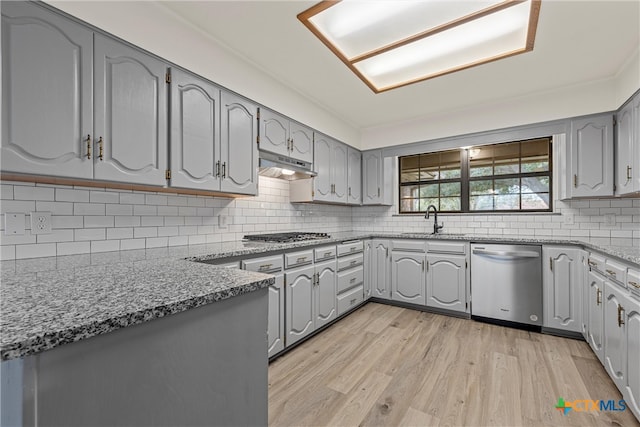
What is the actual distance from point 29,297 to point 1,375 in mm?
315

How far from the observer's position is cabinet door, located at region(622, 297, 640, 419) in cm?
153

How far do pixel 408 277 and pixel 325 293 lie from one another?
117cm

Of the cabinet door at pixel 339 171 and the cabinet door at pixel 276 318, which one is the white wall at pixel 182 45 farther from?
the cabinet door at pixel 276 318

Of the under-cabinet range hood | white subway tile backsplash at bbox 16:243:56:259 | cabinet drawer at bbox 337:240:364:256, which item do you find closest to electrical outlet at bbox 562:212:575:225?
cabinet drawer at bbox 337:240:364:256

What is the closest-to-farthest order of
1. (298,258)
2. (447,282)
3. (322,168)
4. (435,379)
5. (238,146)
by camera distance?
(435,379)
(238,146)
(298,258)
(447,282)
(322,168)

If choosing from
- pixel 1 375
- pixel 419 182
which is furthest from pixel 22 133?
pixel 419 182

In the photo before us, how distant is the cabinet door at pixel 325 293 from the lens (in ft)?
9.01

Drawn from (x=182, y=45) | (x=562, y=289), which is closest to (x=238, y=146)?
(x=182, y=45)

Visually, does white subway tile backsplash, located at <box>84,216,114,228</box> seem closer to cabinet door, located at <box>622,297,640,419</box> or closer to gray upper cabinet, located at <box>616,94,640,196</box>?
cabinet door, located at <box>622,297,640,419</box>

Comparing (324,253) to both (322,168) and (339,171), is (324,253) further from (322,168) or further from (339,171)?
(339,171)

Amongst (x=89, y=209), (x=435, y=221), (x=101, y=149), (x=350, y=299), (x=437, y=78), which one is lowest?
(x=350, y=299)

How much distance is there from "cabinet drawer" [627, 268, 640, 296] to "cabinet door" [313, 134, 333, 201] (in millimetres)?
2494

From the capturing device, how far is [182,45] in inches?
80.2

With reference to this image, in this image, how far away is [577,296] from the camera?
2654mm
